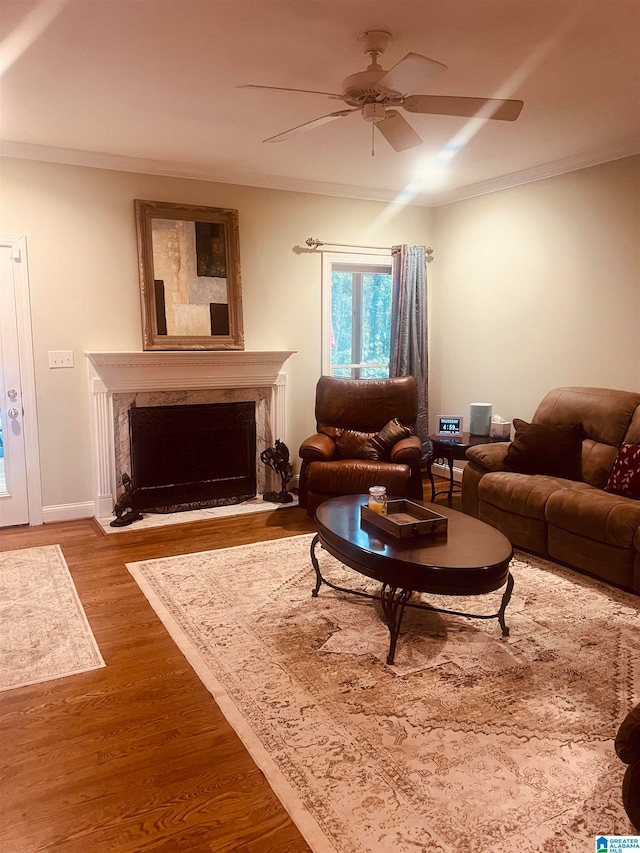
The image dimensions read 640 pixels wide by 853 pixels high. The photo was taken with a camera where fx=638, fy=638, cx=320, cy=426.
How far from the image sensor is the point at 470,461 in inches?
181

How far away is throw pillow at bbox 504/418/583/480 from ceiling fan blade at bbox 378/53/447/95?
8.10 feet

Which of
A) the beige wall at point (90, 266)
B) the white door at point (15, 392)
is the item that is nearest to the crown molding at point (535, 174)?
the beige wall at point (90, 266)

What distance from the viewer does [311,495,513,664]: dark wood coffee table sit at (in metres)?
2.61

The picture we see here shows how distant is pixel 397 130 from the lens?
3092 mm

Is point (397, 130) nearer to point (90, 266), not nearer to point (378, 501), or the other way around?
point (378, 501)

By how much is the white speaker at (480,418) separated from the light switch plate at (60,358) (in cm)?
322

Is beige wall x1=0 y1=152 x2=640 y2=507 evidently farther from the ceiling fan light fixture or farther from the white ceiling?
the ceiling fan light fixture

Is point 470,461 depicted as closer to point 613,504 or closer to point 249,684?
point 613,504

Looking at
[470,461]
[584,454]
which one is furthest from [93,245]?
[584,454]

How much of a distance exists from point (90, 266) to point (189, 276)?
0.74 metres

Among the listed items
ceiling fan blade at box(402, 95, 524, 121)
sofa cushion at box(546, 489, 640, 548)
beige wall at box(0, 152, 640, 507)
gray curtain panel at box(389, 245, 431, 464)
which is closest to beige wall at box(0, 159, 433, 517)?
beige wall at box(0, 152, 640, 507)

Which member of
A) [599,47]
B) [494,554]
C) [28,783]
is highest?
[599,47]

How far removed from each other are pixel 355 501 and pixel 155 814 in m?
1.94

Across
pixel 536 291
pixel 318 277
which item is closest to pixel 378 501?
pixel 536 291
